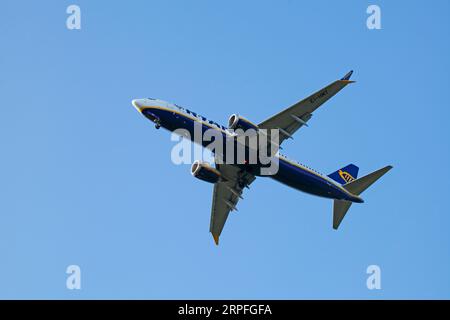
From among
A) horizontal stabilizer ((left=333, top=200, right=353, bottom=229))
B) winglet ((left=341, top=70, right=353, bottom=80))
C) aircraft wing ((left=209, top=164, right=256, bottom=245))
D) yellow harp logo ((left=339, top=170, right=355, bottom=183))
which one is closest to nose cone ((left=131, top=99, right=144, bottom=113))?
aircraft wing ((left=209, top=164, right=256, bottom=245))

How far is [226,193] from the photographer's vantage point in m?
71.2

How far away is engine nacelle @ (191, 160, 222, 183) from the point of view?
2579 inches

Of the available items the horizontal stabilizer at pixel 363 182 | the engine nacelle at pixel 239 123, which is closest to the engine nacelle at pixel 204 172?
the engine nacelle at pixel 239 123

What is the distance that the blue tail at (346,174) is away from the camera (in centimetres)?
6812

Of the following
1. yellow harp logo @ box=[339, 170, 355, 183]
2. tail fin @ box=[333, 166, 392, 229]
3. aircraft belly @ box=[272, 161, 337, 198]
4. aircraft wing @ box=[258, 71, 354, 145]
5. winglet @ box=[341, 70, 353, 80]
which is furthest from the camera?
yellow harp logo @ box=[339, 170, 355, 183]

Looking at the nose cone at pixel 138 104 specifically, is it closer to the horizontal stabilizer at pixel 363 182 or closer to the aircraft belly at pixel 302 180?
the aircraft belly at pixel 302 180

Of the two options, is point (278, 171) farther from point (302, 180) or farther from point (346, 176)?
point (346, 176)

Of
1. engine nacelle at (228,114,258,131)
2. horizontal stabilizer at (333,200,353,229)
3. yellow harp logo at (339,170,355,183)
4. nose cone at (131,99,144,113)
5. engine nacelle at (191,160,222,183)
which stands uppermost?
nose cone at (131,99,144,113)

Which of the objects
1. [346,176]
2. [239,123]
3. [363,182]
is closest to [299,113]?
[239,123]

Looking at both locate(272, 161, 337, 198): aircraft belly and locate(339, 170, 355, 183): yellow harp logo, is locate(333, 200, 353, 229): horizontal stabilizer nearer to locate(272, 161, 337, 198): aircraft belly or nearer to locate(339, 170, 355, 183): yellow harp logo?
locate(339, 170, 355, 183): yellow harp logo

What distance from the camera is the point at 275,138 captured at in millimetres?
60781

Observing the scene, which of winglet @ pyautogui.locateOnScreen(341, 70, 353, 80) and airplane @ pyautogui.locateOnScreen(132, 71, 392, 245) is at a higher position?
winglet @ pyautogui.locateOnScreen(341, 70, 353, 80)

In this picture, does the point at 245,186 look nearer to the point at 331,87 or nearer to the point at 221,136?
the point at 221,136
